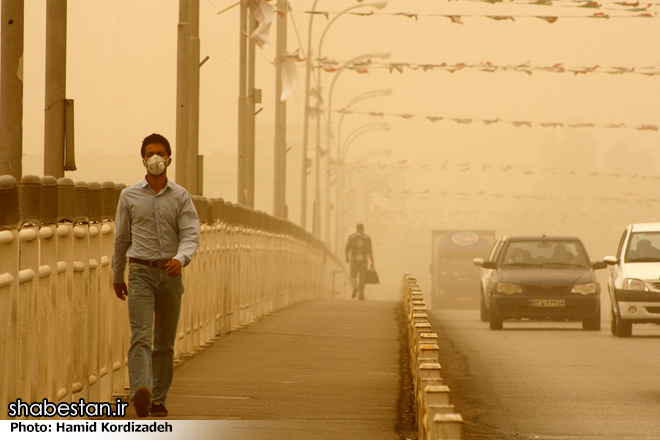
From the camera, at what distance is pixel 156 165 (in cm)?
858

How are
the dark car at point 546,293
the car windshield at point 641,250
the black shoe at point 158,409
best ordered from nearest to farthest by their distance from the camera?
the black shoe at point 158,409
the car windshield at point 641,250
the dark car at point 546,293

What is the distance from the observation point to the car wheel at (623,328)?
66.2ft

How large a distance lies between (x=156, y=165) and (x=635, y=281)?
12.6 meters

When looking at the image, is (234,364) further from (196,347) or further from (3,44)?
(3,44)

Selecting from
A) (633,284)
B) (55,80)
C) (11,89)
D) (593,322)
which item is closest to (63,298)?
(11,89)

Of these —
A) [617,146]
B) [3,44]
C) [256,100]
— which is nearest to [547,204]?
[617,146]

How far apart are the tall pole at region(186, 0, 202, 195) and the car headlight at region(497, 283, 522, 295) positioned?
6.04 metres

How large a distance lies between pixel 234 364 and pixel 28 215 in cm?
557

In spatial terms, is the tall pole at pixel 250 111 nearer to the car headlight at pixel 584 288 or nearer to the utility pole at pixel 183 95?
the car headlight at pixel 584 288

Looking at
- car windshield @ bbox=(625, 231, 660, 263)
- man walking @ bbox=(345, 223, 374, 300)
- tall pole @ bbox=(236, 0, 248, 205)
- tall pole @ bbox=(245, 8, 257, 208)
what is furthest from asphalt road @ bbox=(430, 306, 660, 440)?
man walking @ bbox=(345, 223, 374, 300)

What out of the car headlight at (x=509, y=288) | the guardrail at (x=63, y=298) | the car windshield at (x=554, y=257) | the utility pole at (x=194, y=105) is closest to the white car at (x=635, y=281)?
the car headlight at (x=509, y=288)

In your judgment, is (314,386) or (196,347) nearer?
(314,386)

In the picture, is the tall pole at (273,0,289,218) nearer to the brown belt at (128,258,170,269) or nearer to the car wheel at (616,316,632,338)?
the car wheel at (616,316,632,338)

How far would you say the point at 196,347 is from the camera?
1439 centimetres
